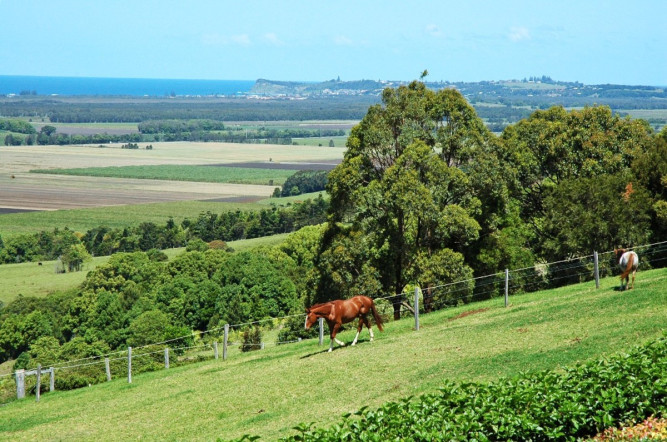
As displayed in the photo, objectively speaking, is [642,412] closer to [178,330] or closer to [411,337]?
[411,337]

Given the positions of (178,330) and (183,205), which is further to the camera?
(183,205)

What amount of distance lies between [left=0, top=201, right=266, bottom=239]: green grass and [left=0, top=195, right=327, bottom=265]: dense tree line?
8018 millimetres

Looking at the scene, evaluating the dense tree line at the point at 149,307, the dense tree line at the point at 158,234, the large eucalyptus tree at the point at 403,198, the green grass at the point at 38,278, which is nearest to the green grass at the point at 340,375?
the large eucalyptus tree at the point at 403,198

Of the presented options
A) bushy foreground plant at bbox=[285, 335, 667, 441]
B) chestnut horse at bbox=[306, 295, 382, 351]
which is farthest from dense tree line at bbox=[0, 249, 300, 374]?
bushy foreground plant at bbox=[285, 335, 667, 441]

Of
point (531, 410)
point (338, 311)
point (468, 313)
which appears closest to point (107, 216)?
point (468, 313)

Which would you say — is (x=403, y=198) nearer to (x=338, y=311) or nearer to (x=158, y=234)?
(x=338, y=311)

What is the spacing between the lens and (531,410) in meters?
12.7

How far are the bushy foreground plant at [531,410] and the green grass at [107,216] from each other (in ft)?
407

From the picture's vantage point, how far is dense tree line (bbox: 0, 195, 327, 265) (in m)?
120

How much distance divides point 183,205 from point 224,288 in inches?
3529

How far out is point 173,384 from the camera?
1029 inches

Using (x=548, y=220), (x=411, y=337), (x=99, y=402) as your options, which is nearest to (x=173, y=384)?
(x=99, y=402)

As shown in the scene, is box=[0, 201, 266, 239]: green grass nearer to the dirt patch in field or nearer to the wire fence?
the wire fence

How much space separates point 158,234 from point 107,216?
2604 centimetres
